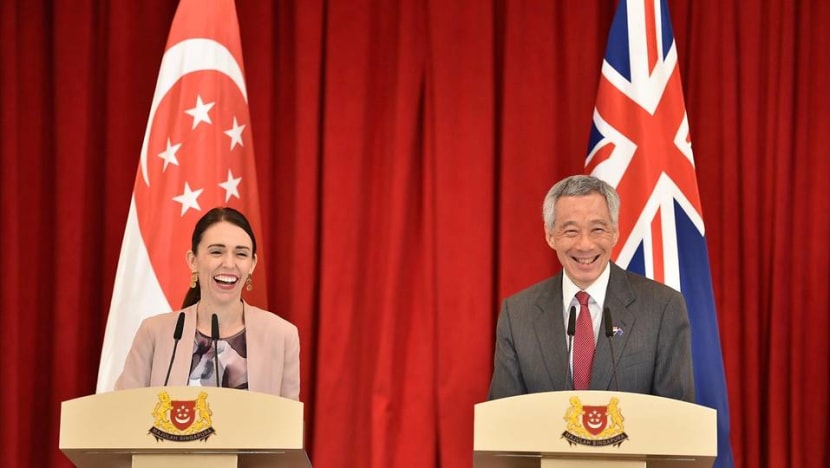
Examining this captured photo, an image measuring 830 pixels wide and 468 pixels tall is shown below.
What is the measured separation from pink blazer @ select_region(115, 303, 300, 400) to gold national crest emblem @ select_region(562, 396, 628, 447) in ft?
3.68

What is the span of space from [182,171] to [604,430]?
7.87 ft

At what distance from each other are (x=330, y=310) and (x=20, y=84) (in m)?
1.76

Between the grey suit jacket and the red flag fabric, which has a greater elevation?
the red flag fabric

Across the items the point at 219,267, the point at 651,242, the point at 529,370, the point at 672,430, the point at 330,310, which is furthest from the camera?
the point at 330,310

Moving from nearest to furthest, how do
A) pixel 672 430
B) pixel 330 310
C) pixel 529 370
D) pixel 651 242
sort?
pixel 672 430 < pixel 529 370 < pixel 651 242 < pixel 330 310

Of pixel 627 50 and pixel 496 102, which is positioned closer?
pixel 627 50

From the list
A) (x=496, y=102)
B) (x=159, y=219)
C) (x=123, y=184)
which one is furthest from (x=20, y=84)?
(x=496, y=102)

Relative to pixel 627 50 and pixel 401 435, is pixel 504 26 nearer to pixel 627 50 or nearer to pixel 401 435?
pixel 627 50

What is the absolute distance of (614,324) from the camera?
2.96m

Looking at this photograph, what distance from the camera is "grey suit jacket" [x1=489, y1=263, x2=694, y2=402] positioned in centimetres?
290

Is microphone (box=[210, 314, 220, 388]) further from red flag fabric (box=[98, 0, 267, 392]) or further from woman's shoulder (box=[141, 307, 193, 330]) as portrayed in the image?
red flag fabric (box=[98, 0, 267, 392])

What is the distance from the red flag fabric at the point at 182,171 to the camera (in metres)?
4.17

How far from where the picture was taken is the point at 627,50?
169 inches

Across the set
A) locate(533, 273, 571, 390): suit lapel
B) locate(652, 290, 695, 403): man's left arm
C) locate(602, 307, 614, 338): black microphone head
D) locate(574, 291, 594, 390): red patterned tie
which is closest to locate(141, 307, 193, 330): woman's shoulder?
locate(533, 273, 571, 390): suit lapel
